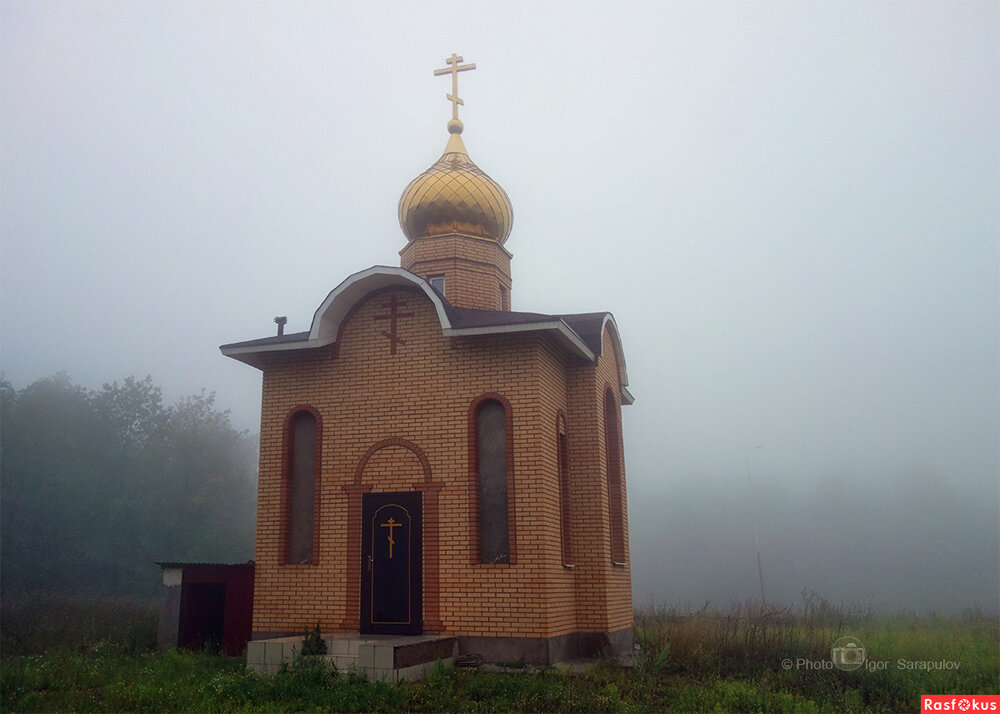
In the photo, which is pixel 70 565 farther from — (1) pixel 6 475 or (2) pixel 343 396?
(2) pixel 343 396

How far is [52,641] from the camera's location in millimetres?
13109

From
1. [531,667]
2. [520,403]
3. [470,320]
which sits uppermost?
[470,320]

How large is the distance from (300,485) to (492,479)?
2932 mm

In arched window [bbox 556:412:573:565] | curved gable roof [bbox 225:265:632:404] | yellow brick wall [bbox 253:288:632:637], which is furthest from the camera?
arched window [bbox 556:412:573:565]

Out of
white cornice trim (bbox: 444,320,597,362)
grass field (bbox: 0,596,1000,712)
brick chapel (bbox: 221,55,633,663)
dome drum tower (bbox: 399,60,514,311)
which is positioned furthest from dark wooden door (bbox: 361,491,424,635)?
dome drum tower (bbox: 399,60,514,311)

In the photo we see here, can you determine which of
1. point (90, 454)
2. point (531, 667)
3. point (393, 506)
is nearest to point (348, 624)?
point (393, 506)

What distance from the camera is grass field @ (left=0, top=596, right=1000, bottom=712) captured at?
26.6 ft

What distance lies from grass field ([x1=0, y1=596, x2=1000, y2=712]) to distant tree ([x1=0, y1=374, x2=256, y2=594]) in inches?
672

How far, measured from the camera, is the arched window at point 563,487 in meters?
11.8

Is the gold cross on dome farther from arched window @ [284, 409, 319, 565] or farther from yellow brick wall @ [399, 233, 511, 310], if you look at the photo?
arched window @ [284, 409, 319, 565]

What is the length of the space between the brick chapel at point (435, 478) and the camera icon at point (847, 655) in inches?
115

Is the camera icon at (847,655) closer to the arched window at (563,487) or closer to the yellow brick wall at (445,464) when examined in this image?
the yellow brick wall at (445,464)

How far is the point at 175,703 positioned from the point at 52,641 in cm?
652

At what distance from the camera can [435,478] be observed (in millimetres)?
11078
